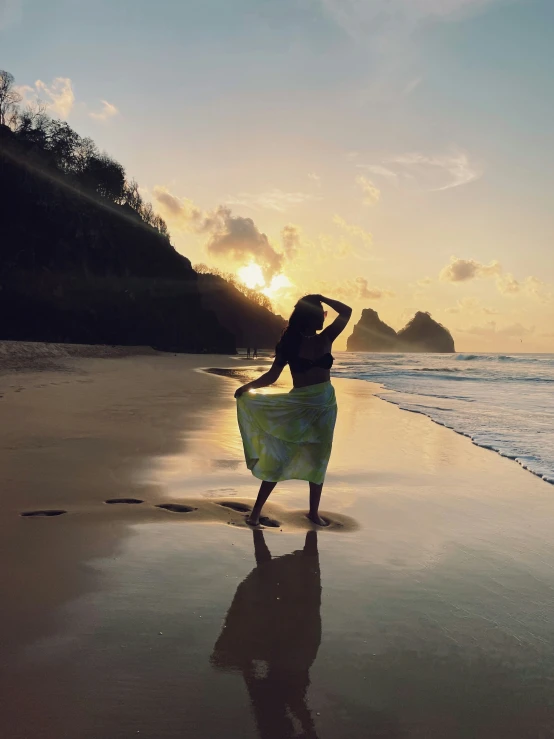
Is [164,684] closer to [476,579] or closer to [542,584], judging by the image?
[476,579]

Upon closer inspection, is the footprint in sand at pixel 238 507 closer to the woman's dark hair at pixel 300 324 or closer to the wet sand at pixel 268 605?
the wet sand at pixel 268 605

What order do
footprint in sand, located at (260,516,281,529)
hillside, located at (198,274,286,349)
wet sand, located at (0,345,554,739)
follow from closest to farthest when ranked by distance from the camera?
wet sand, located at (0,345,554,739), footprint in sand, located at (260,516,281,529), hillside, located at (198,274,286,349)

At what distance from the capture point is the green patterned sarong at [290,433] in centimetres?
441

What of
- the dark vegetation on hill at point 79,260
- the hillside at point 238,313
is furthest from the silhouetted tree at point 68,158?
the hillside at point 238,313

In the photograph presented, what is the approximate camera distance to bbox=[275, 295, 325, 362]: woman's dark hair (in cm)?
435

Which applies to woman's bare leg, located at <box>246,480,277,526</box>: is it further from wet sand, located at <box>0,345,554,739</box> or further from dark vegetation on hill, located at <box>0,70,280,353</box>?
dark vegetation on hill, located at <box>0,70,280,353</box>

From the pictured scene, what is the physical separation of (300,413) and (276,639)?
7.22 ft

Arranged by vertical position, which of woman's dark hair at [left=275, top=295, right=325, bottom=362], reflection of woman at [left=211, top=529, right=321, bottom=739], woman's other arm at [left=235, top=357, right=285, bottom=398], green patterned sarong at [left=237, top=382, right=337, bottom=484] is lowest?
reflection of woman at [left=211, top=529, right=321, bottom=739]

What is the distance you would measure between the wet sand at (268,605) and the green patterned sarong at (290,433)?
17.2 inches

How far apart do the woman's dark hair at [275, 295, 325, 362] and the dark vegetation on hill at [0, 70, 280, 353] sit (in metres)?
43.8

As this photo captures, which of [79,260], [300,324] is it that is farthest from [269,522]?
[79,260]

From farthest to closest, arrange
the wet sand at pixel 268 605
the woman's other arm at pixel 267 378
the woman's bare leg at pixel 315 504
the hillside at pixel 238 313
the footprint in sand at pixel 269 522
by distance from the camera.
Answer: the hillside at pixel 238 313, the woman's other arm at pixel 267 378, the woman's bare leg at pixel 315 504, the footprint in sand at pixel 269 522, the wet sand at pixel 268 605

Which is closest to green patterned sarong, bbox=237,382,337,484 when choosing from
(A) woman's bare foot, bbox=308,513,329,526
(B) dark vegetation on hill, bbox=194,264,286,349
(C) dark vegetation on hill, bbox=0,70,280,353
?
(A) woman's bare foot, bbox=308,513,329,526

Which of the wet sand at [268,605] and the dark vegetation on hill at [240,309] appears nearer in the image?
the wet sand at [268,605]
